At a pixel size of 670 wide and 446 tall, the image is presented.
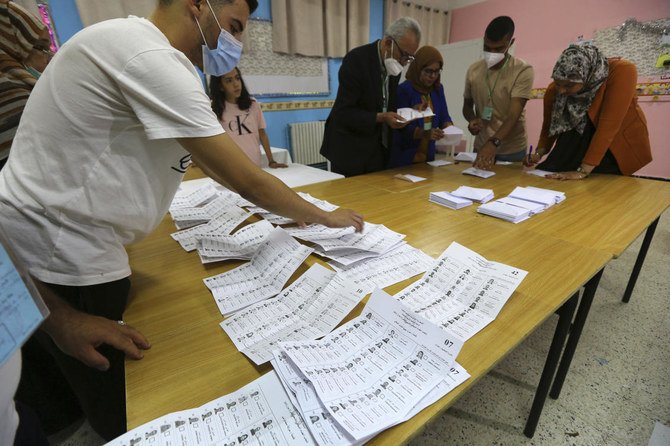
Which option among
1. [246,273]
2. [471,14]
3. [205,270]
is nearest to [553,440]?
[246,273]

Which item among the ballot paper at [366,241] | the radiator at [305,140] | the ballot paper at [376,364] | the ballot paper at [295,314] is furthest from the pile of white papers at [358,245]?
the radiator at [305,140]

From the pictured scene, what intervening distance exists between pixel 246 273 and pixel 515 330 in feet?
2.19

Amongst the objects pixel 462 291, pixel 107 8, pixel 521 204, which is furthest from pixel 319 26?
pixel 462 291

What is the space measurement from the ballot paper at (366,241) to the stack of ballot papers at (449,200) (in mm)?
436

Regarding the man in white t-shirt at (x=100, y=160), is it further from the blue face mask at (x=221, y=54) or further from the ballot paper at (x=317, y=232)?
the ballot paper at (x=317, y=232)

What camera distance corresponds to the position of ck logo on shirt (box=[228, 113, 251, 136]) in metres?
2.31

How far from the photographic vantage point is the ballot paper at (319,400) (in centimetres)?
43

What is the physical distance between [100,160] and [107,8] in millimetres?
3391

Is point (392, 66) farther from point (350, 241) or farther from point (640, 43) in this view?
point (640, 43)

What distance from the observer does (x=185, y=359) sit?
A: 0.59 metres

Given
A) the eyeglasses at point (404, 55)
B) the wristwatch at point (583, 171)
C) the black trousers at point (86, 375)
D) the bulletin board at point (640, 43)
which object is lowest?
the black trousers at point (86, 375)

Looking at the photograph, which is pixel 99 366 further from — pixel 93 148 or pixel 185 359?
pixel 93 148

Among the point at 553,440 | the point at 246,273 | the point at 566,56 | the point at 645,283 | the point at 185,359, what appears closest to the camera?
the point at 185,359

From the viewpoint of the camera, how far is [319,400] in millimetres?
479
